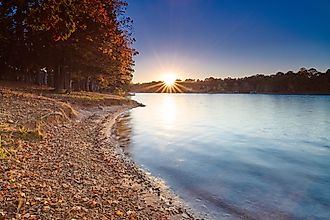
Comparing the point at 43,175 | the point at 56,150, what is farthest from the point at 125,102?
the point at 43,175

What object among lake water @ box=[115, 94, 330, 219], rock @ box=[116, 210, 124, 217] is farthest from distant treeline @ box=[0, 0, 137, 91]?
rock @ box=[116, 210, 124, 217]

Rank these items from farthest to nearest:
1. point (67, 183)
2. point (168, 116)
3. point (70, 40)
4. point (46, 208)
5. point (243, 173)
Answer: point (168, 116), point (70, 40), point (243, 173), point (67, 183), point (46, 208)

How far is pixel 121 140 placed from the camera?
61.2 feet

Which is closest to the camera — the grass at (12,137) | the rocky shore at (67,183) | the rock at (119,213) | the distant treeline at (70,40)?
the rocky shore at (67,183)

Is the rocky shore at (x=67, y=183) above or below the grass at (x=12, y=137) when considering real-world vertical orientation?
below

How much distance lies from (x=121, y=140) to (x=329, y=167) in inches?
410

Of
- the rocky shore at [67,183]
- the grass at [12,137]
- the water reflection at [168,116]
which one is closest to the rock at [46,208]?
the rocky shore at [67,183]

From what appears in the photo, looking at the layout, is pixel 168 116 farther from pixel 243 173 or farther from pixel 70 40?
→ pixel 243 173

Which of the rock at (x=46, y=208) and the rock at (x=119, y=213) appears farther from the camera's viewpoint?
the rock at (x=119, y=213)

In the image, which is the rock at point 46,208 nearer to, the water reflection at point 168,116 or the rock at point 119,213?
the rock at point 119,213

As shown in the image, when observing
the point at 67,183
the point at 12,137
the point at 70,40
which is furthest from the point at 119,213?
the point at 70,40

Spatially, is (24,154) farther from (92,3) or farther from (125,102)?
(125,102)

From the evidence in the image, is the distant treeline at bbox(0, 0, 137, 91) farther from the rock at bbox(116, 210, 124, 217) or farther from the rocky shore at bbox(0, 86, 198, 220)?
the rock at bbox(116, 210, 124, 217)

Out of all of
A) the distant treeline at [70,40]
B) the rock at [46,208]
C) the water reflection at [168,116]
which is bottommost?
the water reflection at [168,116]
